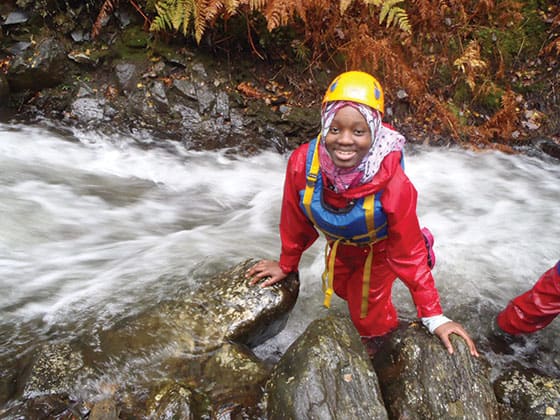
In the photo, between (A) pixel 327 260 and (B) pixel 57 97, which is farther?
(B) pixel 57 97

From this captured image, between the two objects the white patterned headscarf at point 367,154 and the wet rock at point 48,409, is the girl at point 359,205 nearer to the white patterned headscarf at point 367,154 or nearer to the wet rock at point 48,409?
the white patterned headscarf at point 367,154

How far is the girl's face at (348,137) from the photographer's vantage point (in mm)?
2525

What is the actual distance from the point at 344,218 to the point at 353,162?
1.46 feet

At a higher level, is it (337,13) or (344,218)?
(337,13)

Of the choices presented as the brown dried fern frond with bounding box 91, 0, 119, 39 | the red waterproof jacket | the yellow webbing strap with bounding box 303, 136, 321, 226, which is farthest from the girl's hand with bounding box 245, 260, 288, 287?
the brown dried fern frond with bounding box 91, 0, 119, 39

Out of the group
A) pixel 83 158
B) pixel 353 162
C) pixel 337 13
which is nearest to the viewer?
pixel 353 162

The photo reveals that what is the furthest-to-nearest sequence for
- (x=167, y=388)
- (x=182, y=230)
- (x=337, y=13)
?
(x=337, y=13)
(x=182, y=230)
(x=167, y=388)

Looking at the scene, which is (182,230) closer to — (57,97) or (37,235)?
(37,235)

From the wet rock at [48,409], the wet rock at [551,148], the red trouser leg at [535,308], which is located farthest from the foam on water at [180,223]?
the wet rock at [48,409]

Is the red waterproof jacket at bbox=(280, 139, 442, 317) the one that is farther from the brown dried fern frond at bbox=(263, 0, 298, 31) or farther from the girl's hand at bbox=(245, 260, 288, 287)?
the brown dried fern frond at bbox=(263, 0, 298, 31)

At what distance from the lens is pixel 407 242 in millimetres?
2883

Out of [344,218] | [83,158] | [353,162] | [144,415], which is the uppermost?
[353,162]

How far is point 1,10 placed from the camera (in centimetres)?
630

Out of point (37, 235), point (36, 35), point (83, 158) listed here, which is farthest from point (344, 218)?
point (36, 35)
